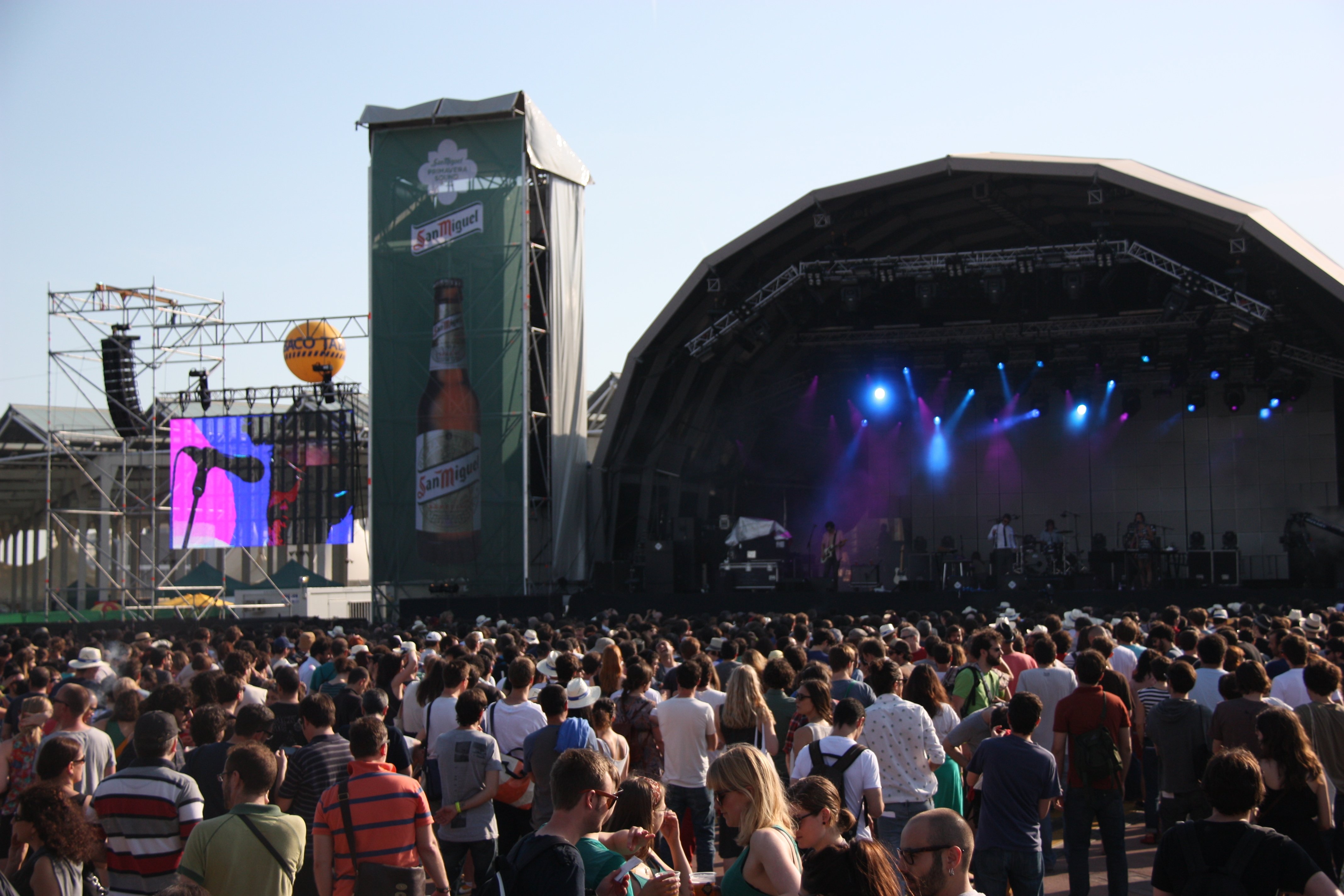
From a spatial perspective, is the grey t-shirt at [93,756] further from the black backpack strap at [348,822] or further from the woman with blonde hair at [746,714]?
the woman with blonde hair at [746,714]

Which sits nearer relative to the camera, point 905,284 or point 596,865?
point 596,865

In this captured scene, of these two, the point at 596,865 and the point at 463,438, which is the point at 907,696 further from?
the point at 463,438

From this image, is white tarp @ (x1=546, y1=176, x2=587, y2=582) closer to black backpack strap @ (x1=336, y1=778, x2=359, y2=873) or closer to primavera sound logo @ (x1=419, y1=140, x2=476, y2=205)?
primavera sound logo @ (x1=419, y1=140, x2=476, y2=205)

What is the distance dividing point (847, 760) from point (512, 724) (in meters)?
1.95

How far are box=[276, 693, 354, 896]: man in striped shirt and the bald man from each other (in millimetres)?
2679

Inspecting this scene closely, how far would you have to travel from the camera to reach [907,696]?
5914 mm

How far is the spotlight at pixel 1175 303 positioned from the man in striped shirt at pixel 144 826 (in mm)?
18213

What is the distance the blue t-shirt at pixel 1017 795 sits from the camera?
203 inches

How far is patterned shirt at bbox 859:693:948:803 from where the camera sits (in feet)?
17.7

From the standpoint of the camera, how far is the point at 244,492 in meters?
28.0

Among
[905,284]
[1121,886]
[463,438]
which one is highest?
[905,284]

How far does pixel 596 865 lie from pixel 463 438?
2047 centimetres

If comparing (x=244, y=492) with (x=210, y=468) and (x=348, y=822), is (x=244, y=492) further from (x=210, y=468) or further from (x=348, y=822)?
(x=348, y=822)

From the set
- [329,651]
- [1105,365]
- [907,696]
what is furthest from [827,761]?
[1105,365]
